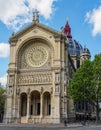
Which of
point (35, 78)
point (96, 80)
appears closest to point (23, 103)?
point (35, 78)

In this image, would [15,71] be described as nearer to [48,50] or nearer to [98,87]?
[48,50]

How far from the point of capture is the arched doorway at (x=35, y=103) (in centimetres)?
6938

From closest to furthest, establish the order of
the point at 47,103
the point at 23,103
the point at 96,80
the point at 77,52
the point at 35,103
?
1. the point at 96,80
2. the point at 47,103
3. the point at 35,103
4. the point at 23,103
5. the point at 77,52

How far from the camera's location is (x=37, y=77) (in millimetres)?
68062

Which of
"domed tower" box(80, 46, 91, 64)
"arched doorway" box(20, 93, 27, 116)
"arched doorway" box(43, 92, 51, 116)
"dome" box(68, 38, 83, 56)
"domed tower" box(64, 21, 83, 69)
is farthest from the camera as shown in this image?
"dome" box(68, 38, 83, 56)

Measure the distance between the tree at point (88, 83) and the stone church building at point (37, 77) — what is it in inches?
279

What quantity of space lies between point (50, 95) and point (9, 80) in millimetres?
10940

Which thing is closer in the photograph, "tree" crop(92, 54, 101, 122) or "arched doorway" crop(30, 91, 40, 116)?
"tree" crop(92, 54, 101, 122)

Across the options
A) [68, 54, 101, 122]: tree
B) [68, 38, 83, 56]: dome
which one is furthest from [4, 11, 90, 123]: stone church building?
[68, 38, 83, 56]: dome

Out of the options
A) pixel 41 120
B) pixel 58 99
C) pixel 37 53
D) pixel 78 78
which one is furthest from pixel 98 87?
pixel 37 53

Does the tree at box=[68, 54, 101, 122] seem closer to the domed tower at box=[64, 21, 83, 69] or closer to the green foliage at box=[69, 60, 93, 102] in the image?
the green foliage at box=[69, 60, 93, 102]

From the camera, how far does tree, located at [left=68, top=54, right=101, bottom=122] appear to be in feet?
189

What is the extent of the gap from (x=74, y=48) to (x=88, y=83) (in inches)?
2288

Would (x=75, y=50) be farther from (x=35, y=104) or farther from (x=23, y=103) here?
(x=35, y=104)
